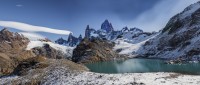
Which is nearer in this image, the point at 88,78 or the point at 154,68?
the point at 88,78

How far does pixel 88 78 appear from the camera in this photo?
44.0 meters

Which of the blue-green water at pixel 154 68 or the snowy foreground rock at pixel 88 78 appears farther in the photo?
the blue-green water at pixel 154 68

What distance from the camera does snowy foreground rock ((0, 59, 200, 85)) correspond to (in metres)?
39.1

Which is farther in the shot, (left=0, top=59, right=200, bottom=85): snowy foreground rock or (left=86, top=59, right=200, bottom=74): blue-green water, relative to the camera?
(left=86, top=59, right=200, bottom=74): blue-green water

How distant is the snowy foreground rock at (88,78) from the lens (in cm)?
3906

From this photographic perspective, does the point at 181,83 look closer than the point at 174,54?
Yes

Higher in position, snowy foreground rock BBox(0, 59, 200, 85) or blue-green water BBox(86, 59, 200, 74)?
snowy foreground rock BBox(0, 59, 200, 85)

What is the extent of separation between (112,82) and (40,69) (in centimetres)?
1924

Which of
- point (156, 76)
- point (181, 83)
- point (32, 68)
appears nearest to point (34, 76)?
point (32, 68)

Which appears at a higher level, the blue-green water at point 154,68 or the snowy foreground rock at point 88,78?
the snowy foreground rock at point 88,78

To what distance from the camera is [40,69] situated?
179 ft

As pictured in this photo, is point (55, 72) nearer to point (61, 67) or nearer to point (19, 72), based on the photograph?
point (61, 67)

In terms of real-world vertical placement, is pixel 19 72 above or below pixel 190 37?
below

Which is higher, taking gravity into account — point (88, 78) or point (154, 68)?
point (88, 78)
